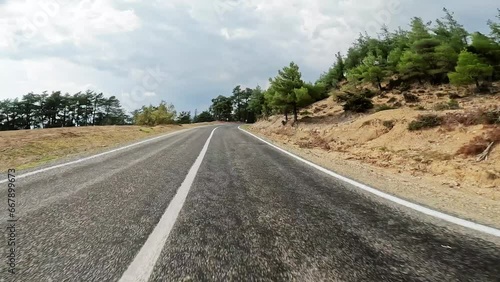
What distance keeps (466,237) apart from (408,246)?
862 millimetres

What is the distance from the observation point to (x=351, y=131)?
62.3ft

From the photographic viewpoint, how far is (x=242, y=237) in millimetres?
2939

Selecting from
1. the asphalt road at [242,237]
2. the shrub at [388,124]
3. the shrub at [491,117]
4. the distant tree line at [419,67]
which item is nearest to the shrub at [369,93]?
the distant tree line at [419,67]

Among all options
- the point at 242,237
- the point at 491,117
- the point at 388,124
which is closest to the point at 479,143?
the point at 491,117

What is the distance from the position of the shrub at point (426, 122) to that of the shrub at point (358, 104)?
1697cm

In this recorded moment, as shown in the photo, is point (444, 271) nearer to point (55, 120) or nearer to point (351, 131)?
point (351, 131)

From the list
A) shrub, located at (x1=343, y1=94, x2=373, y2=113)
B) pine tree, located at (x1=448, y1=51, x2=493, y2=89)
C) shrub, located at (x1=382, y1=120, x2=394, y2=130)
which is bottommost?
shrub, located at (x1=382, y1=120, x2=394, y2=130)

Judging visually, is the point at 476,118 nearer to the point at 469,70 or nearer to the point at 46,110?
the point at 469,70

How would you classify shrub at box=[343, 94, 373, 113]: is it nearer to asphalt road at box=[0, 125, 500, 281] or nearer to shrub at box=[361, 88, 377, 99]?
shrub at box=[361, 88, 377, 99]

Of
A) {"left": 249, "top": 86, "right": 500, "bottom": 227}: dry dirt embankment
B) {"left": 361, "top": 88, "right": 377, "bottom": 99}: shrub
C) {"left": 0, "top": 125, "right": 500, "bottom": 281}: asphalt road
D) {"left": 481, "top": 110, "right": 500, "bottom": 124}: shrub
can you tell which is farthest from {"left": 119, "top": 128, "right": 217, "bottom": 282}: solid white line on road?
{"left": 361, "top": 88, "right": 377, "bottom": 99}: shrub

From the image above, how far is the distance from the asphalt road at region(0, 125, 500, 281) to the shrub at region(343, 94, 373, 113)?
2705 cm

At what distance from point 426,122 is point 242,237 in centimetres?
1296

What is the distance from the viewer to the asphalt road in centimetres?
226

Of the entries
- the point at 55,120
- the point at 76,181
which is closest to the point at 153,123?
the point at 55,120
